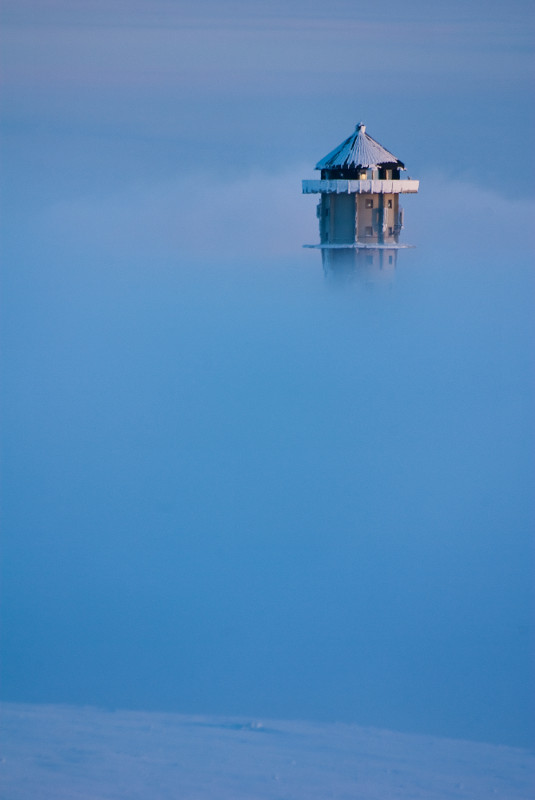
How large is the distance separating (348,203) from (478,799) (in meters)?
2.43

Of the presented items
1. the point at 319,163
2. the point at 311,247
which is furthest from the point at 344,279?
the point at 319,163

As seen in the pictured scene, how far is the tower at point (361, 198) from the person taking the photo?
3.37m

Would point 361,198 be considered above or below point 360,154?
below

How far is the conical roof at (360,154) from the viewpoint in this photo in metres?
3.37

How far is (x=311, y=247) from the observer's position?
3.54m

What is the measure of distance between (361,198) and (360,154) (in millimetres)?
167

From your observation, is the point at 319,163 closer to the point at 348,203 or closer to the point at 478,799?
the point at 348,203

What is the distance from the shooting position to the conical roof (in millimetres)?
3365

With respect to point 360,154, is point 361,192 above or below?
below

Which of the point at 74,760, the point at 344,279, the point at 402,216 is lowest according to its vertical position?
the point at 74,760

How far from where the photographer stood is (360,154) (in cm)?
338

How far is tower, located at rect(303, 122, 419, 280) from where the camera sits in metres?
3.37

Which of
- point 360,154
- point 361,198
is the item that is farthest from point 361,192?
point 360,154

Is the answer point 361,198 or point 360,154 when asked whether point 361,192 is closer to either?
point 361,198
